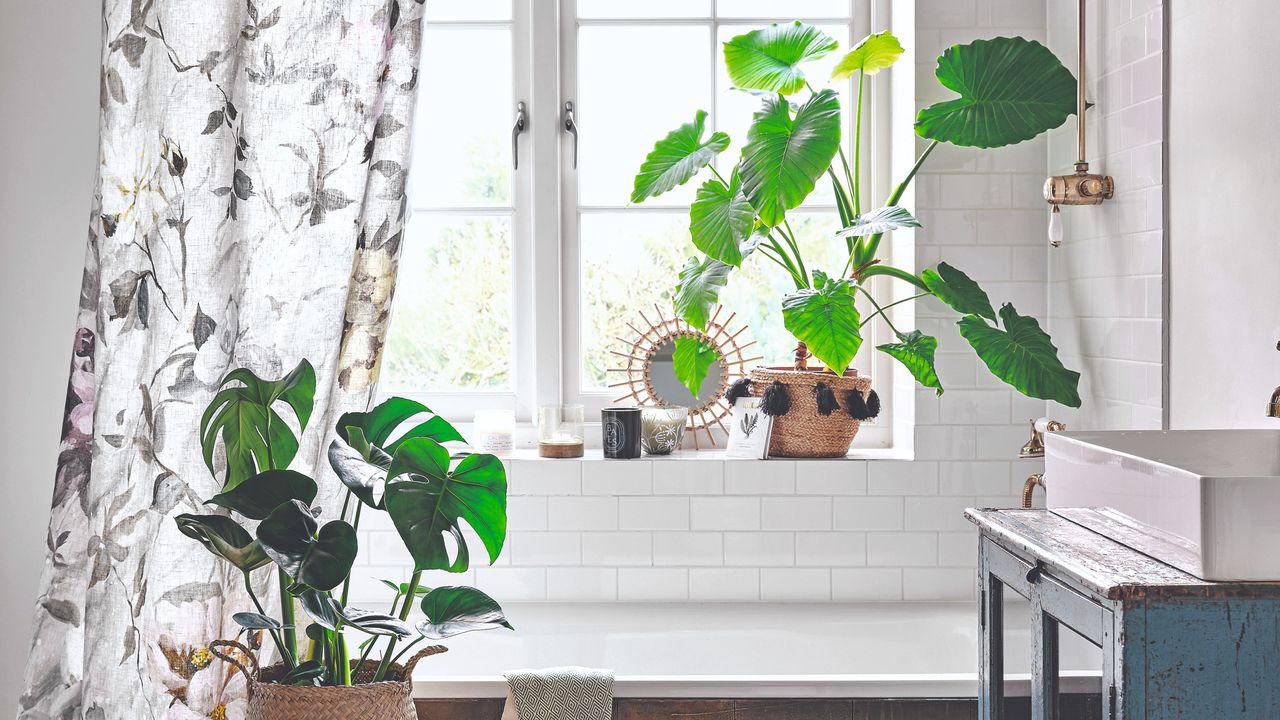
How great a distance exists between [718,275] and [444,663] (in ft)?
3.69

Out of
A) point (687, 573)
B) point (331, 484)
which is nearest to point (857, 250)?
point (687, 573)

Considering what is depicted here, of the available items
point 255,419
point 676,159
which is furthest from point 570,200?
point 255,419

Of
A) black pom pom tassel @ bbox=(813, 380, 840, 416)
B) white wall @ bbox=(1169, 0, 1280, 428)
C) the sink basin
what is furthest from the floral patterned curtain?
white wall @ bbox=(1169, 0, 1280, 428)

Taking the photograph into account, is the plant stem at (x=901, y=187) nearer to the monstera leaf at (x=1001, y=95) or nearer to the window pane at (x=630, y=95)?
the monstera leaf at (x=1001, y=95)

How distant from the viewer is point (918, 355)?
230 centimetres

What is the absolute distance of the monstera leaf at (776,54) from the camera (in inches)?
94.3

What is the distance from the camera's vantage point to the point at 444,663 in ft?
7.35

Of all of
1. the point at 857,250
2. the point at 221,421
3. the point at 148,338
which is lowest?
the point at 221,421

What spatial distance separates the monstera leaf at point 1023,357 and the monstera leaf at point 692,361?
2.12 ft

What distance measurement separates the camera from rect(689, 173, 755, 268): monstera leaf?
7.21ft

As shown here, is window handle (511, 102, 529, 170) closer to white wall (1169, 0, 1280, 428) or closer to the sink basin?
white wall (1169, 0, 1280, 428)

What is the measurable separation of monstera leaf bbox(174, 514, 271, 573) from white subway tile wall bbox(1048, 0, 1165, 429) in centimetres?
174

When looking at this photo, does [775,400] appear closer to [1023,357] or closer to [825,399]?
[825,399]

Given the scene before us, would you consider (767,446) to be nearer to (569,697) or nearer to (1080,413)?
(1080,413)
